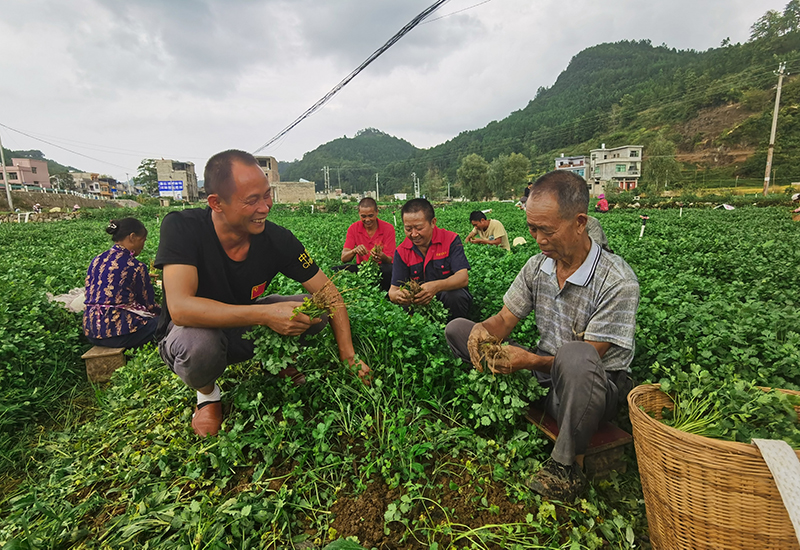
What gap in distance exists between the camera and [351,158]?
120000 millimetres

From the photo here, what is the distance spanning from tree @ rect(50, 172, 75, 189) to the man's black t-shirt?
294 feet

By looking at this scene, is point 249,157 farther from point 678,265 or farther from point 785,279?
point 678,265

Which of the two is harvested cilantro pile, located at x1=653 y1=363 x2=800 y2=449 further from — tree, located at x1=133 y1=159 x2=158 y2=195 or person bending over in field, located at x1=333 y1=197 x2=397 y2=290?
tree, located at x1=133 y1=159 x2=158 y2=195

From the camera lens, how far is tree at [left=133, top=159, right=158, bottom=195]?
7281 centimetres

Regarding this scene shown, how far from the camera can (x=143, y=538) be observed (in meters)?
1.96

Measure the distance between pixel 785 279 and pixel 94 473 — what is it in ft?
24.7

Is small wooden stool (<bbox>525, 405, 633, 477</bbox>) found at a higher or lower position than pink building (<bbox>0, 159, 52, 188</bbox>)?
lower

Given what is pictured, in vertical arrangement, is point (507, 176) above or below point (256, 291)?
above

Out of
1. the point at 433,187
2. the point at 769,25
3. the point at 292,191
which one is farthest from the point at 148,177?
the point at 769,25

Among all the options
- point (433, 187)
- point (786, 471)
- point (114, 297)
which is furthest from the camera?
point (433, 187)

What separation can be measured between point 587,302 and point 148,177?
88.0 m

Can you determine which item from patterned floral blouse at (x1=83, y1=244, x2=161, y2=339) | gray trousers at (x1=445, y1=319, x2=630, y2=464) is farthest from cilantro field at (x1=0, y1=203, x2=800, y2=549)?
patterned floral blouse at (x1=83, y1=244, x2=161, y2=339)

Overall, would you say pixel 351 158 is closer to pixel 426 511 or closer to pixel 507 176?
pixel 507 176

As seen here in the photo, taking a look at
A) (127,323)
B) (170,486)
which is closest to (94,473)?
(170,486)
